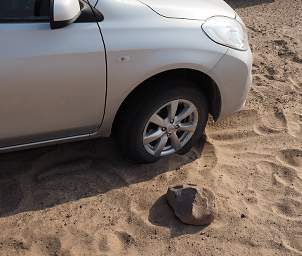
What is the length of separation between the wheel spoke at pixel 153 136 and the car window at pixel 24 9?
1110 mm

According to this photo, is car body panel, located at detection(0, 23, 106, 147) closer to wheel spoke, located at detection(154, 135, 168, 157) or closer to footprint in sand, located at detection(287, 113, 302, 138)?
wheel spoke, located at detection(154, 135, 168, 157)

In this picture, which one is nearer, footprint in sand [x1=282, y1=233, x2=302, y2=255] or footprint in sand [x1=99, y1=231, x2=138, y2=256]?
footprint in sand [x1=99, y1=231, x2=138, y2=256]

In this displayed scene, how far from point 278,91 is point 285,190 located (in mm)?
1485

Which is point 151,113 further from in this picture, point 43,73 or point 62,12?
point 62,12

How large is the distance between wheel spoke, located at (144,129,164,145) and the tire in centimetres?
2

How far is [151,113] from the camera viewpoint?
3605mm

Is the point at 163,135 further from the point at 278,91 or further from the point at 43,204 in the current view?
the point at 278,91

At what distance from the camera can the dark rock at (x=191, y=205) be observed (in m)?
3.41

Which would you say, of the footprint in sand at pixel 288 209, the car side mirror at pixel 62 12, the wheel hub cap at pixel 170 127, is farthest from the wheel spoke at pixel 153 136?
the car side mirror at pixel 62 12

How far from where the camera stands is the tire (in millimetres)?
3543

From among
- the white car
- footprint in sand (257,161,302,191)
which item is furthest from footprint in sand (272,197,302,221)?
the white car

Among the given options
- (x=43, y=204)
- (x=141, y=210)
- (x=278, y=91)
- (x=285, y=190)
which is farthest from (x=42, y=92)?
(x=278, y=91)

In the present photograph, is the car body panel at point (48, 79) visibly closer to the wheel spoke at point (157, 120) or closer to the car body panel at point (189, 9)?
the wheel spoke at point (157, 120)

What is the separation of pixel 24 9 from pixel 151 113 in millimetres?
1069
